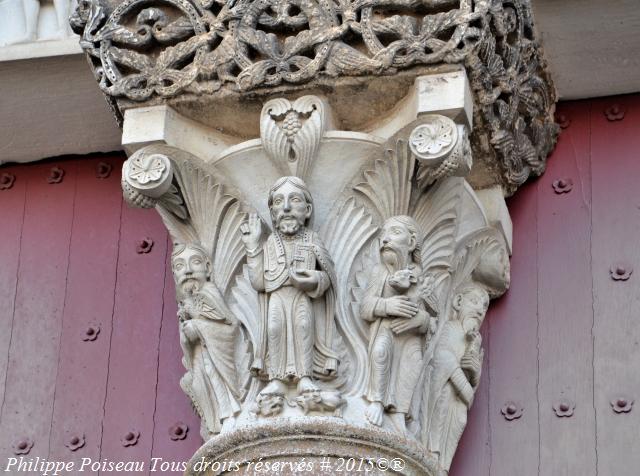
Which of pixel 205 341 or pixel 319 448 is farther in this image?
pixel 205 341

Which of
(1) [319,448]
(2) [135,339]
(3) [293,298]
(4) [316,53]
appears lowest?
(1) [319,448]

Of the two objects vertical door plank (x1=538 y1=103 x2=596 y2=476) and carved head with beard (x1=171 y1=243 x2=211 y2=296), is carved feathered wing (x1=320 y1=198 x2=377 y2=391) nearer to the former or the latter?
carved head with beard (x1=171 y1=243 x2=211 y2=296)

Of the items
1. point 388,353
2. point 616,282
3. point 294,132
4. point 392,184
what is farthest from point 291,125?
point 616,282

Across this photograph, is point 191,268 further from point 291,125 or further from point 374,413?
point 374,413

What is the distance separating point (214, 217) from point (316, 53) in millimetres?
503

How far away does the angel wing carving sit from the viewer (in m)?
5.32

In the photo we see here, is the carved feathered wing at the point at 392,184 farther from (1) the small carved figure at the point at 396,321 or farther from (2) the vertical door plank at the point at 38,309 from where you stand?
(2) the vertical door plank at the point at 38,309

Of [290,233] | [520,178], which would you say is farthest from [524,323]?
[290,233]

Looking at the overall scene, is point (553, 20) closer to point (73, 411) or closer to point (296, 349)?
point (296, 349)

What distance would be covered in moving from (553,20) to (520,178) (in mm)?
440

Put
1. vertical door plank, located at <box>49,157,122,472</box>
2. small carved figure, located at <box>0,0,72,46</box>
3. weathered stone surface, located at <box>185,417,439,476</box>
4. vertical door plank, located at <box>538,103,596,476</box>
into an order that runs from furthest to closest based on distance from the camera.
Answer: small carved figure, located at <box>0,0,72,46</box>
vertical door plank, located at <box>49,157,122,472</box>
vertical door plank, located at <box>538,103,596,476</box>
weathered stone surface, located at <box>185,417,439,476</box>

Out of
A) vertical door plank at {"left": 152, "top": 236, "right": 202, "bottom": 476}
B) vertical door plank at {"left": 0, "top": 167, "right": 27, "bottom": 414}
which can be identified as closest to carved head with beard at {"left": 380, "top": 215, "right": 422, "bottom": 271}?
vertical door plank at {"left": 152, "top": 236, "right": 202, "bottom": 476}

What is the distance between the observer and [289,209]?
517cm

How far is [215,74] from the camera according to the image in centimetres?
537
